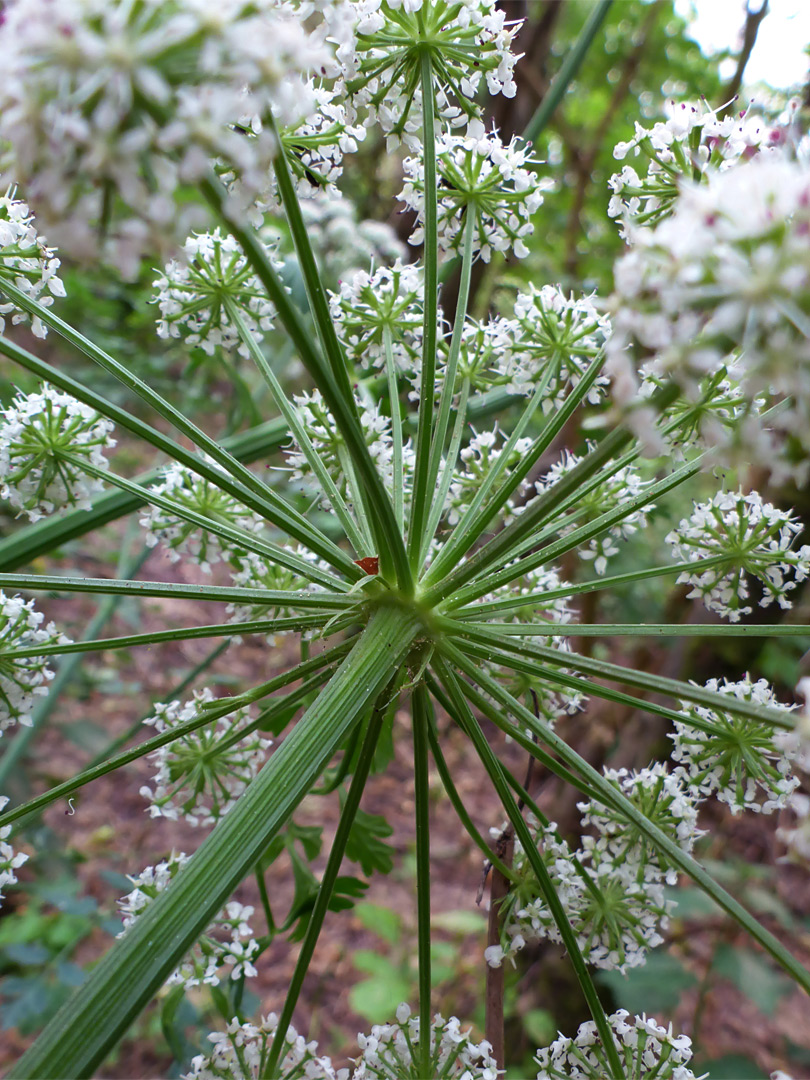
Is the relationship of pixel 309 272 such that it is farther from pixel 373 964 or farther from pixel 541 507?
pixel 373 964

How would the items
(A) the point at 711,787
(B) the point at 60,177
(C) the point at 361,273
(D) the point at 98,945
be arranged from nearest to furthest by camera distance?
(B) the point at 60,177 < (A) the point at 711,787 < (C) the point at 361,273 < (D) the point at 98,945

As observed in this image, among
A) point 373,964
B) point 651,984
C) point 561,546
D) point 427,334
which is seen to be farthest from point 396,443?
point 373,964

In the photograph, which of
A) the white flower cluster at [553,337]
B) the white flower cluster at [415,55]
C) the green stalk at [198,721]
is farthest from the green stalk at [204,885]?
the white flower cluster at [415,55]

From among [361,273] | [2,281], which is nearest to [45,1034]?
[2,281]

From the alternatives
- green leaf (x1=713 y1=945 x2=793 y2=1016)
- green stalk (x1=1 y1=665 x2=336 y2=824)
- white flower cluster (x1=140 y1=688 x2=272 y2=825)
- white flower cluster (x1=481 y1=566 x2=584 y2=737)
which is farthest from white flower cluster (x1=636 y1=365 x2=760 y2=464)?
green leaf (x1=713 y1=945 x2=793 y2=1016)

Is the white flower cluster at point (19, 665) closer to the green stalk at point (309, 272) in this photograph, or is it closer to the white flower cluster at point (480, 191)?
the green stalk at point (309, 272)

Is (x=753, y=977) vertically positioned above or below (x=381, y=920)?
above

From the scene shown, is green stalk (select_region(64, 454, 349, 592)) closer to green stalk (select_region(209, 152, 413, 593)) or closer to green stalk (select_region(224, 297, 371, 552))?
green stalk (select_region(224, 297, 371, 552))

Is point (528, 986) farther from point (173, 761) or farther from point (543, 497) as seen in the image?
point (543, 497)
